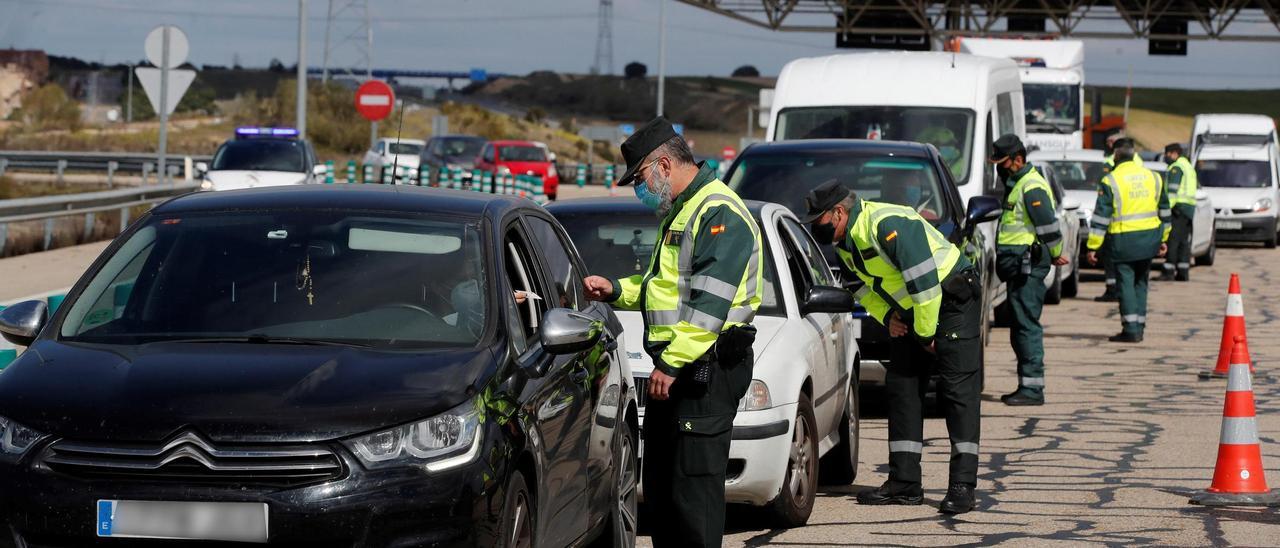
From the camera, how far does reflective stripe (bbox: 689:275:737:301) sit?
20.4ft

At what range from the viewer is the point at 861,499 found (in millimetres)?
9250

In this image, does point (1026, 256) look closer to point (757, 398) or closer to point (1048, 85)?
point (757, 398)

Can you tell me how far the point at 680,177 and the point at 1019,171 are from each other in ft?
24.8

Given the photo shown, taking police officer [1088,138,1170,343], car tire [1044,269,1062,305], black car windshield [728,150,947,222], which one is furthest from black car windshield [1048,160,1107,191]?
black car windshield [728,150,947,222]

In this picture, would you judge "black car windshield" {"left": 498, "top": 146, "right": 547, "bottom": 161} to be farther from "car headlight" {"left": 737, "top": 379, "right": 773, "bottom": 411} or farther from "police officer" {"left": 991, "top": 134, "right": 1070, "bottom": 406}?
"car headlight" {"left": 737, "top": 379, "right": 773, "bottom": 411}

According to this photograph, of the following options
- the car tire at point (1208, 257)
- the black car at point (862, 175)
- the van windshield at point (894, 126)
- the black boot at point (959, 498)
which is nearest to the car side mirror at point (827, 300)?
the black boot at point (959, 498)

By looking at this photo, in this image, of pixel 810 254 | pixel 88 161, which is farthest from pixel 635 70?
pixel 810 254

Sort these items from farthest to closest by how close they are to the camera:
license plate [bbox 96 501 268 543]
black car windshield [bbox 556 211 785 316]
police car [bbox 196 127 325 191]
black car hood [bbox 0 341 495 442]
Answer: police car [bbox 196 127 325 191] < black car windshield [bbox 556 211 785 316] < black car hood [bbox 0 341 495 442] < license plate [bbox 96 501 268 543]

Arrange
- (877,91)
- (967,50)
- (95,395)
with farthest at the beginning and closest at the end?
(967,50) < (877,91) < (95,395)

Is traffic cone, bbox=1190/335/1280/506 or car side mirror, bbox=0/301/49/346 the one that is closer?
car side mirror, bbox=0/301/49/346

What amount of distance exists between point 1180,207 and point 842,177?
470 inches

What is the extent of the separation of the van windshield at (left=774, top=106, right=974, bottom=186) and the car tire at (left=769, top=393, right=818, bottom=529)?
26.9 feet

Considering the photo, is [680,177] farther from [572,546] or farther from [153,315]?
[153,315]

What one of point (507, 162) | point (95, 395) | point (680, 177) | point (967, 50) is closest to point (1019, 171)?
point (680, 177)
